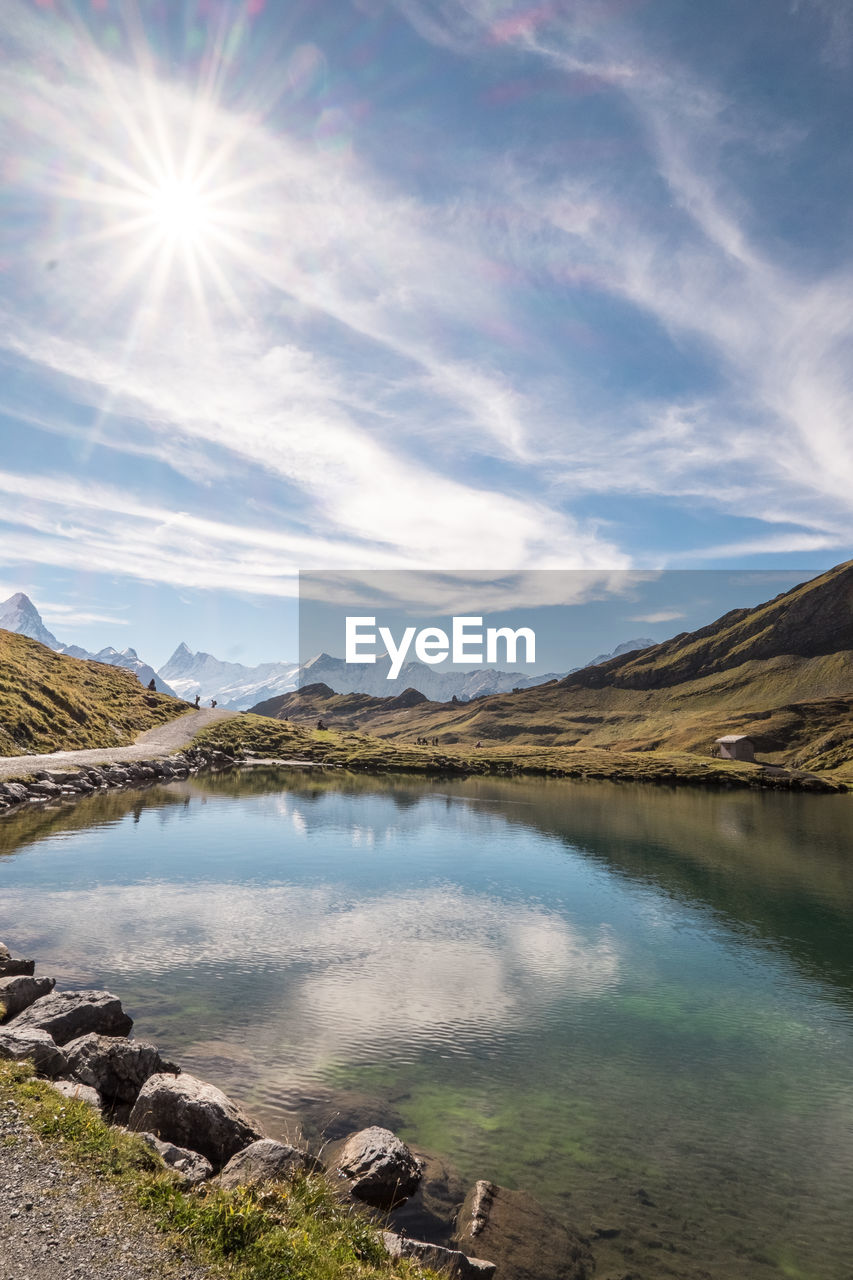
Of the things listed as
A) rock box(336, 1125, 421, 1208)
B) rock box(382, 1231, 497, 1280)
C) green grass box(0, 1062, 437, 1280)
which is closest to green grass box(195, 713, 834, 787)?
rock box(336, 1125, 421, 1208)

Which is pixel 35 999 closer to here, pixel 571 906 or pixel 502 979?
pixel 502 979

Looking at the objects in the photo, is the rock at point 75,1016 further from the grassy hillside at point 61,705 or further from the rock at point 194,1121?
the grassy hillside at point 61,705

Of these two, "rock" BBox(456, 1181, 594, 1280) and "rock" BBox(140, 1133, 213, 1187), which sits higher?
"rock" BBox(140, 1133, 213, 1187)

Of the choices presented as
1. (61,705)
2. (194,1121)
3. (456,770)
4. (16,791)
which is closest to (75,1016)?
(194,1121)

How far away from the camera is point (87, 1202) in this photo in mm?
11633

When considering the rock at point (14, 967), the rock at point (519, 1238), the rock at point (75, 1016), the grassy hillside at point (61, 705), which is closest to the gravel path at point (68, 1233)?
the rock at point (519, 1238)

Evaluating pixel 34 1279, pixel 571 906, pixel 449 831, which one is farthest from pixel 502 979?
pixel 449 831

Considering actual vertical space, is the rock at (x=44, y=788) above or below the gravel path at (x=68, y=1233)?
above

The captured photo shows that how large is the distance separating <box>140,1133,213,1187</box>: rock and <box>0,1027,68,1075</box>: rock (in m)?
4.75

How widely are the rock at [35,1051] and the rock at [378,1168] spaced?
325 inches

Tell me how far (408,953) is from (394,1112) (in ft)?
50.2

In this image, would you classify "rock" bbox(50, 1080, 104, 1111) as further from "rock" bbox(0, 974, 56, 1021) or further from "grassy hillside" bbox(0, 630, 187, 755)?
"grassy hillside" bbox(0, 630, 187, 755)

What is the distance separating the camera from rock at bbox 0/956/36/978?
90.5ft

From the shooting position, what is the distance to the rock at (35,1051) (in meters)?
17.8
